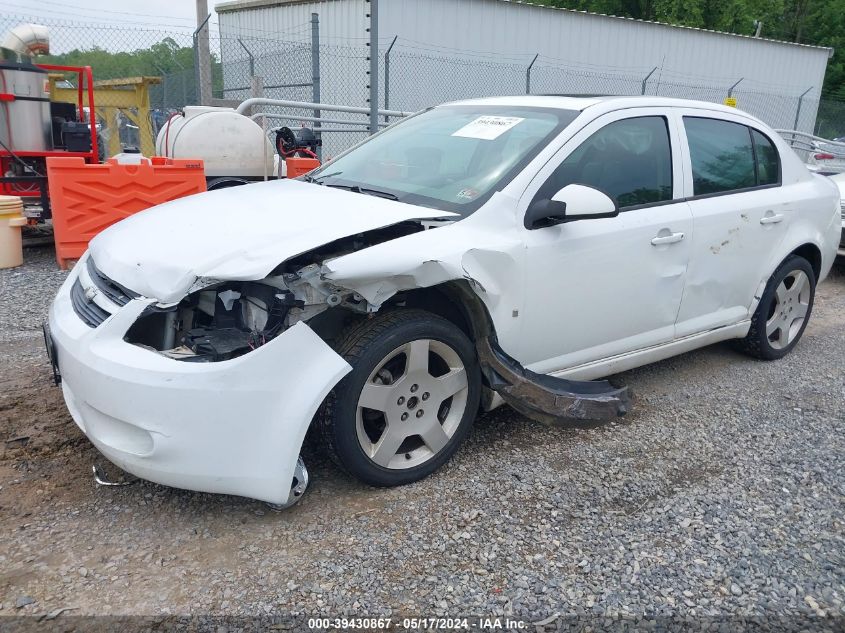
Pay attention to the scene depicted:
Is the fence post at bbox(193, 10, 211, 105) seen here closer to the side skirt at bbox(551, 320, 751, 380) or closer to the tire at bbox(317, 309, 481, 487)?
the side skirt at bbox(551, 320, 751, 380)

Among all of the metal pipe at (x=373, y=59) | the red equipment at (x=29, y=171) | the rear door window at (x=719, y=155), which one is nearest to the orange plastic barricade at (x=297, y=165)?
the metal pipe at (x=373, y=59)

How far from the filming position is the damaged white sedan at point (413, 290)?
8.48 ft

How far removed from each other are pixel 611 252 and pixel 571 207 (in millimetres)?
442

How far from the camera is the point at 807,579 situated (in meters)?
2.64

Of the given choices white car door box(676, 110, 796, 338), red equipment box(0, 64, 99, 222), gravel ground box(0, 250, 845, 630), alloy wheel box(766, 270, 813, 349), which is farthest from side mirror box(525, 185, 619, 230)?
red equipment box(0, 64, 99, 222)

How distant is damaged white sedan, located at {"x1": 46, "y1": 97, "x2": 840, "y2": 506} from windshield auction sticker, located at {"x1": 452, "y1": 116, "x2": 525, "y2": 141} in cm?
1

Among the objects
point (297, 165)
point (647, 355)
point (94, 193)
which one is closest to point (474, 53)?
point (297, 165)

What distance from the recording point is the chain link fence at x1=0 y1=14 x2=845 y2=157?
427 inches

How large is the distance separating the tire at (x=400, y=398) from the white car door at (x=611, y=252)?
0.40 m

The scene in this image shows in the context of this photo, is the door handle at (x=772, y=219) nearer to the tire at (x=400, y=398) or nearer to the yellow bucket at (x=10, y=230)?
the tire at (x=400, y=398)

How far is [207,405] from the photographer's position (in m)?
2.50

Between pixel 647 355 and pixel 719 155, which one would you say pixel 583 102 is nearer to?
pixel 719 155

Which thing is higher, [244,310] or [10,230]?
[244,310]

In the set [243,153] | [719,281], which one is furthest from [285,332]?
[243,153]
